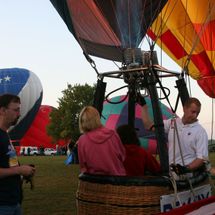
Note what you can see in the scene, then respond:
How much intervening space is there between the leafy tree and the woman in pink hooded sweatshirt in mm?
37320

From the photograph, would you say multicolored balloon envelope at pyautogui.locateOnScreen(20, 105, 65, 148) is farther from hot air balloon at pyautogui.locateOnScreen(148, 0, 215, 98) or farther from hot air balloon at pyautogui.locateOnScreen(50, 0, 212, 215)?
hot air balloon at pyautogui.locateOnScreen(50, 0, 212, 215)

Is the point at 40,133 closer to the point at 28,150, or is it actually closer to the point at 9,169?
the point at 28,150

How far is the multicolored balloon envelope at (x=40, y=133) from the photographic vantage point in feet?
136

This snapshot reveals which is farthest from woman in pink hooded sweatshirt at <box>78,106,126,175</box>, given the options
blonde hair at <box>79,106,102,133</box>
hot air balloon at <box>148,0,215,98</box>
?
hot air balloon at <box>148,0,215,98</box>

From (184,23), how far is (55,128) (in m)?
34.5

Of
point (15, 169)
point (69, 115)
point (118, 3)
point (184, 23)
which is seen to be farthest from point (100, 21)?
point (69, 115)

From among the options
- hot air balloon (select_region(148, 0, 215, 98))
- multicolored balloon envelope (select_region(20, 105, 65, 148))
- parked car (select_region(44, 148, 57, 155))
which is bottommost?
parked car (select_region(44, 148, 57, 155))

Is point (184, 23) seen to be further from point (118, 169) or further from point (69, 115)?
point (69, 115)

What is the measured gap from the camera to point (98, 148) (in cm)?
275

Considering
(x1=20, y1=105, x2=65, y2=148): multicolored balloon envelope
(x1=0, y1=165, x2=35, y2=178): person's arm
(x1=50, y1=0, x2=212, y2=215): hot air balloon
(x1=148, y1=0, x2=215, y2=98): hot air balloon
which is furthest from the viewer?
(x1=20, y1=105, x2=65, y2=148): multicolored balloon envelope

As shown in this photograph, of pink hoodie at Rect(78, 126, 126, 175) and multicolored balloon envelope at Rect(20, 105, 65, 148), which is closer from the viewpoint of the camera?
pink hoodie at Rect(78, 126, 126, 175)

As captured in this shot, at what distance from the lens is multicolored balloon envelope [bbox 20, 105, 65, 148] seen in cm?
4155

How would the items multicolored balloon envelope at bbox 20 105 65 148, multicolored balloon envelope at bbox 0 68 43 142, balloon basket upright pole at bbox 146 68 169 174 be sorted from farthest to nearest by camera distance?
multicolored balloon envelope at bbox 20 105 65 148 → multicolored balloon envelope at bbox 0 68 43 142 → balloon basket upright pole at bbox 146 68 169 174

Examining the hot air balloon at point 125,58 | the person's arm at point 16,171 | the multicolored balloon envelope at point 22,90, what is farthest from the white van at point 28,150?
the person's arm at point 16,171
